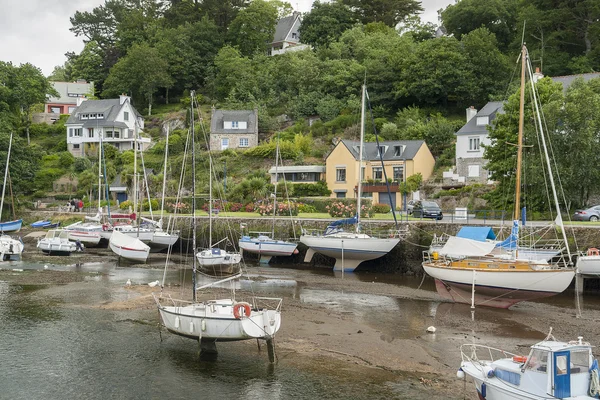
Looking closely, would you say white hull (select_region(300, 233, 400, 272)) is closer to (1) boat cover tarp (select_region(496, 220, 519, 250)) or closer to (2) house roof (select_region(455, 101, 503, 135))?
(1) boat cover tarp (select_region(496, 220, 519, 250))

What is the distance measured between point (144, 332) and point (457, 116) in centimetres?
5826

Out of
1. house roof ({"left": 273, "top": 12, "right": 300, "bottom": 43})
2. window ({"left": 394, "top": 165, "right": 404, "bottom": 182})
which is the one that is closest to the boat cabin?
window ({"left": 394, "top": 165, "right": 404, "bottom": 182})

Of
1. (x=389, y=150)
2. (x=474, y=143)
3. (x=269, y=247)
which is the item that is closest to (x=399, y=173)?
(x=389, y=150)

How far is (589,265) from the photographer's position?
28.2 metres

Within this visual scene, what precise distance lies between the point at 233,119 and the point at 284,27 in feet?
133

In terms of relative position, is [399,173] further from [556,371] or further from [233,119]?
[556,371]

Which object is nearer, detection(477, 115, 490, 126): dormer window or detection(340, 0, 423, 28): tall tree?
detection(477, 115, 490, 126): dormer window

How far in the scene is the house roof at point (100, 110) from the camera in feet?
270

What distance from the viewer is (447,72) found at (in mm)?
69000

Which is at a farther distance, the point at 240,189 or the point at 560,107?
the point at 240,189

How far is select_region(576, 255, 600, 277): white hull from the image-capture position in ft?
92.3

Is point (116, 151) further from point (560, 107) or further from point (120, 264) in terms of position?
point (560, 107)

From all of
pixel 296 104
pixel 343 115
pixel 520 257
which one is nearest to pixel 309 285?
pixel 520 257

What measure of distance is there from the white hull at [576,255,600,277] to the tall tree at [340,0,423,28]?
76143 millimetres
